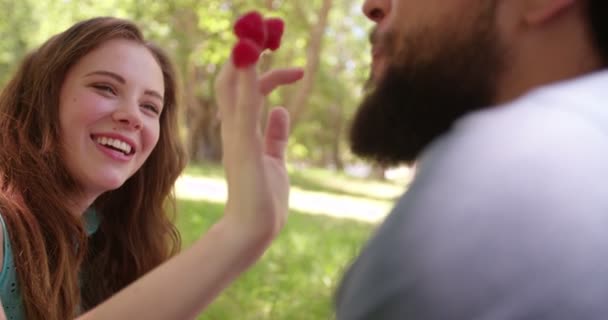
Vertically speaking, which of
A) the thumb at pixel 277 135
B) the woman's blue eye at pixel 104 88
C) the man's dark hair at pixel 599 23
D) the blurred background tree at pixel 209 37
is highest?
the man's dark hair at pixel 599 23

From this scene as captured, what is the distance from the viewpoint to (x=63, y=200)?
1381 mm

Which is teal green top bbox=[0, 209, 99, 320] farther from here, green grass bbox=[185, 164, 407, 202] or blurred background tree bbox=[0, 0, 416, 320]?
green grass bbox=[185, 164, 407, 202]

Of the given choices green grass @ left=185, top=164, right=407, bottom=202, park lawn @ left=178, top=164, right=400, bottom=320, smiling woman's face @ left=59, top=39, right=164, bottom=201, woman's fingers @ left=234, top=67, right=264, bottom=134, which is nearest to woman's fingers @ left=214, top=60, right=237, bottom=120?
woman's fingers @ left=234, top=67, right=264, bottom=134

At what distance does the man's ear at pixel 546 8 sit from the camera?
699 mm

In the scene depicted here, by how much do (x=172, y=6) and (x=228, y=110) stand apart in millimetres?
6144

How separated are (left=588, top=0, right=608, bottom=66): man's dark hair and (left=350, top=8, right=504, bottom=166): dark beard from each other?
0.10m

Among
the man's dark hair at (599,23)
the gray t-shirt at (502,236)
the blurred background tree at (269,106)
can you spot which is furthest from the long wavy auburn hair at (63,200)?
the man's dark hair at (599,23)

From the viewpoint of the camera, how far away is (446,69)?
30.4 inches

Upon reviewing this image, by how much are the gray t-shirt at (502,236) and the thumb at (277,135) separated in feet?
1.44

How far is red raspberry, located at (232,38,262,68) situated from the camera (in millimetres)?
792

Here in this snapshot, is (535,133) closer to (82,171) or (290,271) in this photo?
(82,171)

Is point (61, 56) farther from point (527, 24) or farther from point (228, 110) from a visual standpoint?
point (527, 24)

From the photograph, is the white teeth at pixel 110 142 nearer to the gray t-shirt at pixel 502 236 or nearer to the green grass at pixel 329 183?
the gray t-shirt at pixel 502 236

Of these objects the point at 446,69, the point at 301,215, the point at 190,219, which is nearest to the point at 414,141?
the point at 446,69
